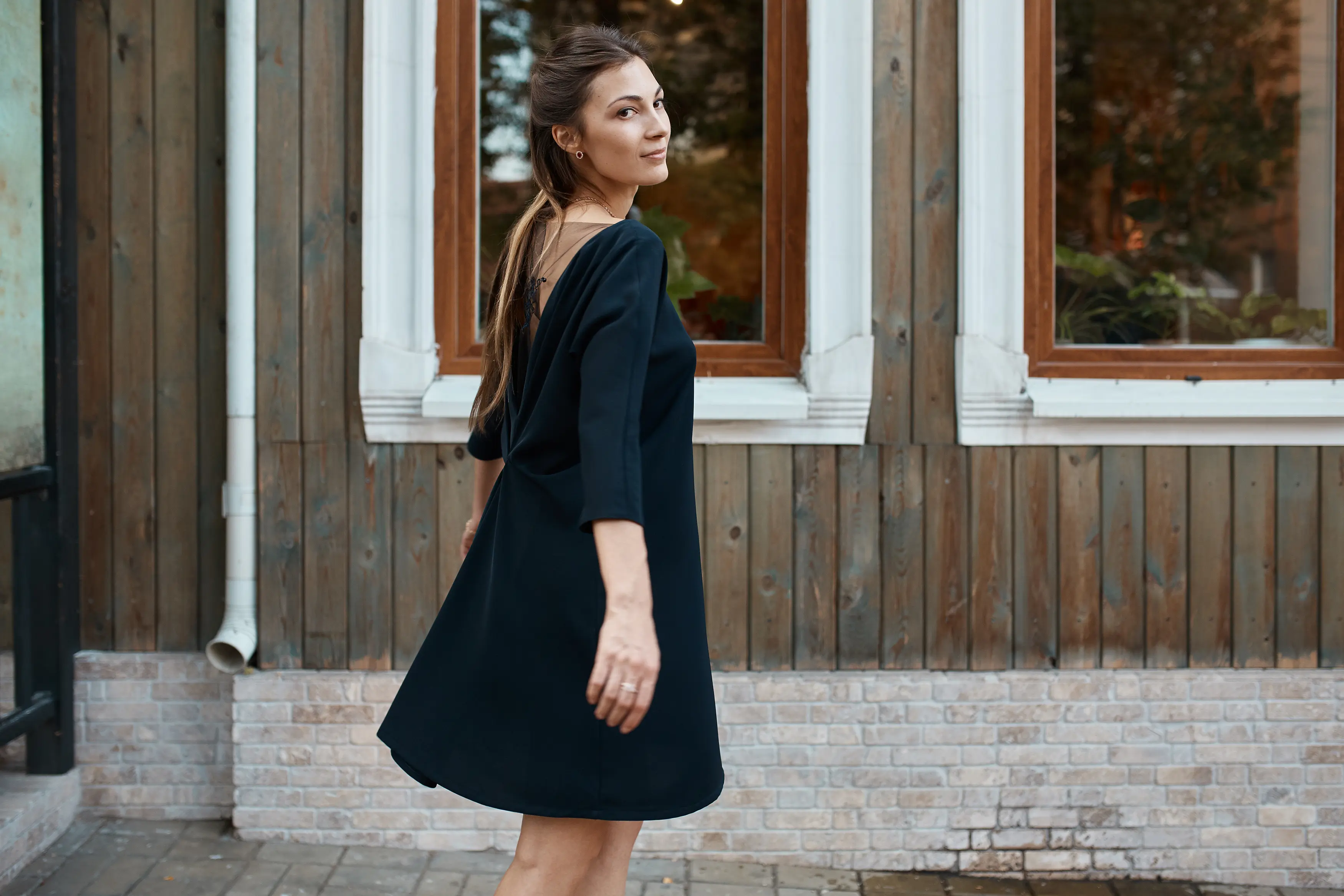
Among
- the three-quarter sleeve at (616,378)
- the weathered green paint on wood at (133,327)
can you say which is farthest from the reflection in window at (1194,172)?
the weathered green paint on wood at (133,327)

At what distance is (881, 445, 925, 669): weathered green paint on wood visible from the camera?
12.2 feet

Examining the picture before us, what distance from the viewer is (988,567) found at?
12.3 feet

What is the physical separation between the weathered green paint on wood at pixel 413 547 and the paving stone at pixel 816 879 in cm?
128

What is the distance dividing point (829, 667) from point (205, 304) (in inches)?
87.1

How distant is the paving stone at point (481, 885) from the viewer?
3.49 m

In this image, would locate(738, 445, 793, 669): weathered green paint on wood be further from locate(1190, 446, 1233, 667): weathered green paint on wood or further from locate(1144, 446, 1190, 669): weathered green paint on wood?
locate(1190, 446, 1233, 667): weathered green paint on wood

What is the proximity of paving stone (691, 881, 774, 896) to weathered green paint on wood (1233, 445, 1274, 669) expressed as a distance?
5.11 feet

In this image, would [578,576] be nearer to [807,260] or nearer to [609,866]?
[609,866]

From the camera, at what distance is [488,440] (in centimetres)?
247

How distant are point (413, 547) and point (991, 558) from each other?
5.66 feet

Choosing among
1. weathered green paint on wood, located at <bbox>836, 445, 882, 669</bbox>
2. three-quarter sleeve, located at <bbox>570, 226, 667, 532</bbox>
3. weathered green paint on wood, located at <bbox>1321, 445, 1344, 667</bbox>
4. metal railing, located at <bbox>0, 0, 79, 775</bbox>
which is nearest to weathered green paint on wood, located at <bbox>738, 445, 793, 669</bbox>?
weathered green paint on wood, located at <bbox>836, 445, 882, 669</bbox>

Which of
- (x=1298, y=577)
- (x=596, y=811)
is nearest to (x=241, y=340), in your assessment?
(x=596, y=811)

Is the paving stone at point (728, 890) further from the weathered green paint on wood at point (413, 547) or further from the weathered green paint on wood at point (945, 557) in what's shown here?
the weathered green paint on wood at point (413, 547)

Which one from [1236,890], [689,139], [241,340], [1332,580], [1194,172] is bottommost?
[1236,890]
